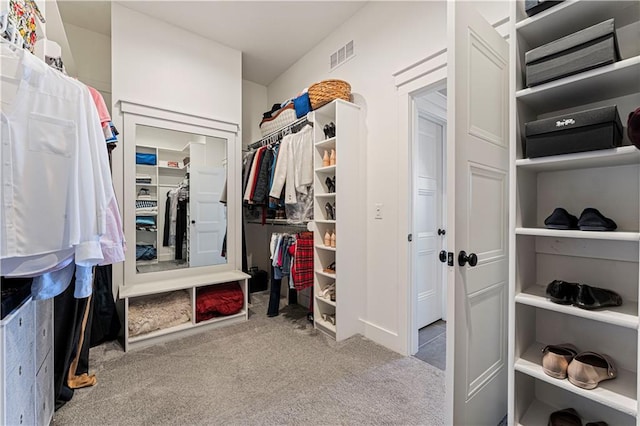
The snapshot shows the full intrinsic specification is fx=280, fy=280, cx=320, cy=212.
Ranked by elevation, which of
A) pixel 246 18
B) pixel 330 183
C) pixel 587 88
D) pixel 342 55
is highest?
pixel 246 18

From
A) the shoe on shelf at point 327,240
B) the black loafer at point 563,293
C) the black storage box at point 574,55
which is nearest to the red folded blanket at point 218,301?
the shoe on shelf at point 327,240

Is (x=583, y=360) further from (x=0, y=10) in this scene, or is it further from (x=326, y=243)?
(x=0, y=10)

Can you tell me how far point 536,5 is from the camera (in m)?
1.11

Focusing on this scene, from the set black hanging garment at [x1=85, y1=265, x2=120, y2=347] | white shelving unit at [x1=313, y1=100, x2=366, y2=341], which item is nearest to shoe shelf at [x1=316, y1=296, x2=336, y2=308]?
white shelving unit at [x1=313, y1=100, x2=366, y2=341]

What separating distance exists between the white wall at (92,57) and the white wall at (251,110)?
1.51 m

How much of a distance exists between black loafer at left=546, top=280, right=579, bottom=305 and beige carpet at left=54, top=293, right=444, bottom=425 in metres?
0.92

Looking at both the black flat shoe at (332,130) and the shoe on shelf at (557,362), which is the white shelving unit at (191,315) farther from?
the shoe on shelf at (557,362)

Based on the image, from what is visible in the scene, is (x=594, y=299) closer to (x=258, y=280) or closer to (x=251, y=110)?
(x=258, y=280)

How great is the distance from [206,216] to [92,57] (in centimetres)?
201

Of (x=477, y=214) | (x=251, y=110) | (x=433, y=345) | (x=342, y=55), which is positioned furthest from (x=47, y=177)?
(x=251, y=110)

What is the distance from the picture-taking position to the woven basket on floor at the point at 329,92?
2492mm

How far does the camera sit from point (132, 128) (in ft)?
8.38

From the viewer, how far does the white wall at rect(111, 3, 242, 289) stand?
2.50 m

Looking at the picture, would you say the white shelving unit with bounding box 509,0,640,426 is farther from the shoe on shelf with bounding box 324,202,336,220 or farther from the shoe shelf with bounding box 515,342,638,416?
the shoe on shelf with bounding box 324,202,336,220
